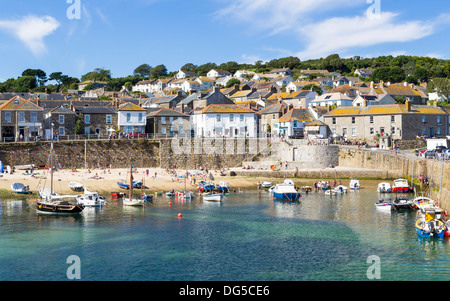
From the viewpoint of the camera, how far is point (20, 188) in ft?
154

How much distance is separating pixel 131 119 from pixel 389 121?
130ft

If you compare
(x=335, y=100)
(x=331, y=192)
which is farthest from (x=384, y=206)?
(x=335, y=100)

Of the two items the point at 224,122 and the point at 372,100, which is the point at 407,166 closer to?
the point at 224,122

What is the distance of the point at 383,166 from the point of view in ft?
201

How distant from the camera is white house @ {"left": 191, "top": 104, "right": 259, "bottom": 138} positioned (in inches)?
2741

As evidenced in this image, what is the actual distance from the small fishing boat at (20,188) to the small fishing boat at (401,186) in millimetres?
40325

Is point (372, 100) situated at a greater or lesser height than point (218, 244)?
greater

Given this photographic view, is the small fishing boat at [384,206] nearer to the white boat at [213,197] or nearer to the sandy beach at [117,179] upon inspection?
the sandy beach at [117,179]

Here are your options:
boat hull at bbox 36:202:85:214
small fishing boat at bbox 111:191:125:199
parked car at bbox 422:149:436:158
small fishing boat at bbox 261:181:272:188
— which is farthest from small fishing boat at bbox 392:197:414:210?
boat hull at bbox 36:202:85:214

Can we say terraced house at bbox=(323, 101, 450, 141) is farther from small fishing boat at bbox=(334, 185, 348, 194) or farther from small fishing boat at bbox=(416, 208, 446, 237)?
small fishing boat at bbox=(416, 208, 446, 237)

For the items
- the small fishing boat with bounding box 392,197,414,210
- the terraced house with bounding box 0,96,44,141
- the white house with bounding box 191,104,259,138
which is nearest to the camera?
the small fishing boat with bounding box 392,197,414,210

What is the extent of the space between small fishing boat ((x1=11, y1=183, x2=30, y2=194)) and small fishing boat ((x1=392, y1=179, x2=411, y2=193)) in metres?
40.3
